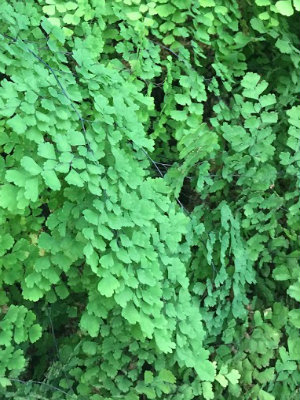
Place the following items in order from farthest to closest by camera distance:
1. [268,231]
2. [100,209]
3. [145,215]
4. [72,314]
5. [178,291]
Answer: [268,231] → [72,314] → [178,291] → [145,215] → [100,209]

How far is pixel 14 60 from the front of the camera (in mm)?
1608

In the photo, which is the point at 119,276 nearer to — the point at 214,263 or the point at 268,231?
the point at 214,263

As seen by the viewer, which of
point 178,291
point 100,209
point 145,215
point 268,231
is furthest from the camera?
point 268,231

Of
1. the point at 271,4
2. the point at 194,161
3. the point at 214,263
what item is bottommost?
the point at 214,263

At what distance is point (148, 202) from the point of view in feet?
5.34

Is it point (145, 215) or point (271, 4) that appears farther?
point (271, 4)

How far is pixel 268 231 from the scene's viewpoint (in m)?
2.17

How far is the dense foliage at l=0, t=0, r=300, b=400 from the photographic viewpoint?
1534mm

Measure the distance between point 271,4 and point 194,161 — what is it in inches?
27.1

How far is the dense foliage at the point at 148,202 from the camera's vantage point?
5.03 ft

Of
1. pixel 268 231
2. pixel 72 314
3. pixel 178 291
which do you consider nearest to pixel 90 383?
pixel 72 314

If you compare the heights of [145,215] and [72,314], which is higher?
[145,215]

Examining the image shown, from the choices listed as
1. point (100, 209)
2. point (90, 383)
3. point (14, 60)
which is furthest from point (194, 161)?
point (90, 383)

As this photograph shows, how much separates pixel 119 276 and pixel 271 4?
123 cm
